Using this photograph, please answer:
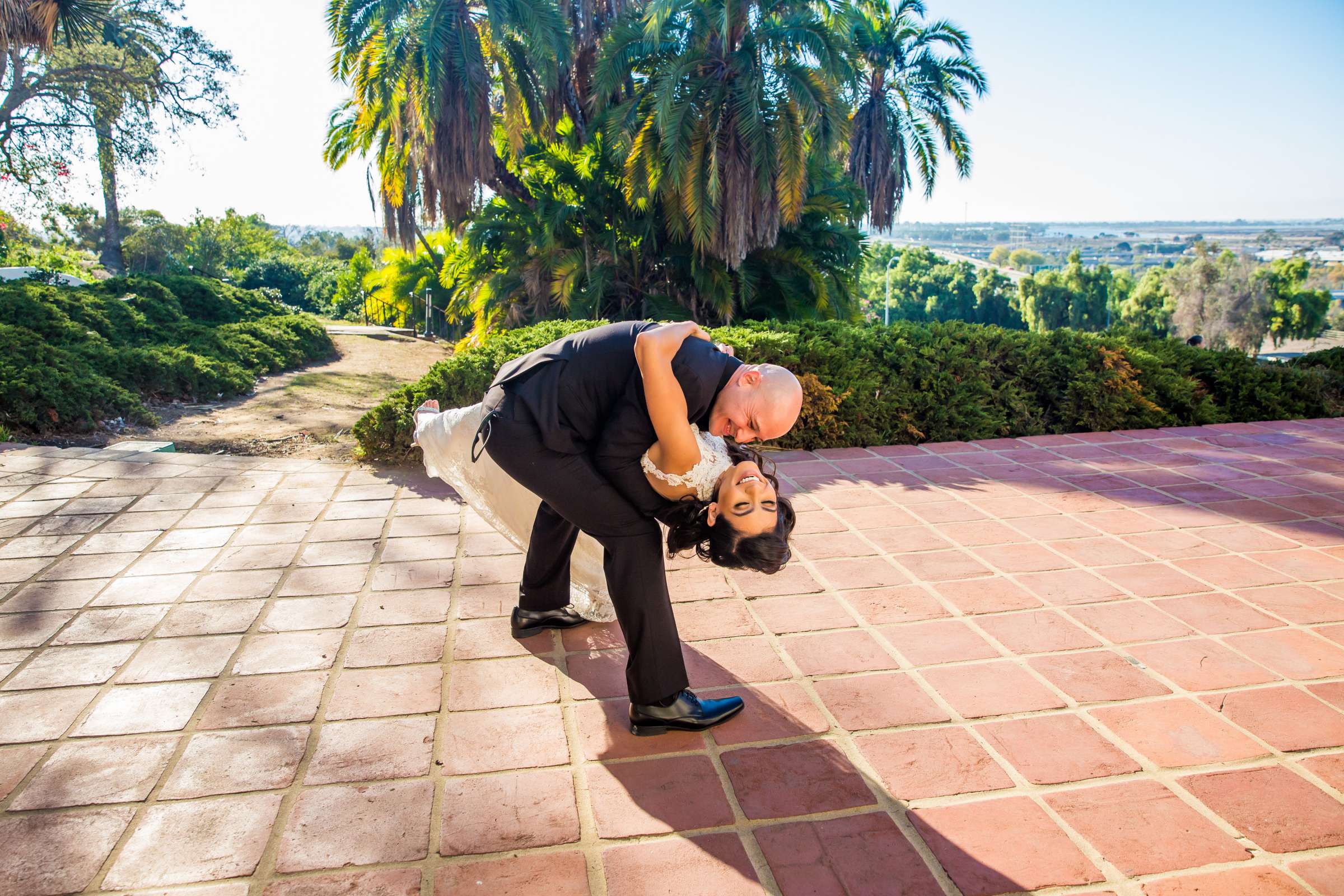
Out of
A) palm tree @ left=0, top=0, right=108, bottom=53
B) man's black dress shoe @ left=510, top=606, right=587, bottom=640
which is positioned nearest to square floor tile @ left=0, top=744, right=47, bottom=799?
man's black dress shoe @ left=510, top=606, right=587, bottom=640

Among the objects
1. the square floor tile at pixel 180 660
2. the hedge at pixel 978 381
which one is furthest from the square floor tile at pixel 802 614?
the hedge at pixel 978 381

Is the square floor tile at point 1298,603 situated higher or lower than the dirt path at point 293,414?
lower

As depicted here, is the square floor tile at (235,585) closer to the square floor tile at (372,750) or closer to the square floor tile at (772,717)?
the square floor tile at (372,750)

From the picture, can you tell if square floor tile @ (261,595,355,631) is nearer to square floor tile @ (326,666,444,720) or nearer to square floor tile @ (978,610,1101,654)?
square floor tile @ (326,666,444,720)

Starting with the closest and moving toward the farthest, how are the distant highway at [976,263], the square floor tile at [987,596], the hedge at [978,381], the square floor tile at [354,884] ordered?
the square floor tile at [354,884]
the square floor tile at [987,596]
the hedge at [978,381]
the distant highway at [976,263]

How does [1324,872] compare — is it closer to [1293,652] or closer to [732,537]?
[1293,652]

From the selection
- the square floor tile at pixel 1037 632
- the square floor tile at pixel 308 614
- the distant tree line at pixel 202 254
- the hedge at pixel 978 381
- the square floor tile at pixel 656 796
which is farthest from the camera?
the distant tree line at pixel 202 254

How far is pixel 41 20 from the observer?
11656 millimetres

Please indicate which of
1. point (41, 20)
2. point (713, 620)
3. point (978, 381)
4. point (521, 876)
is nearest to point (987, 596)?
point (713, 620)

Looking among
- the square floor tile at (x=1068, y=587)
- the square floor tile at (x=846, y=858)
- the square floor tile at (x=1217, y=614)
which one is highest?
the square floor tile at (x=1068, y=587)

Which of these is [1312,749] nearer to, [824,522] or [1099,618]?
[1099,618]

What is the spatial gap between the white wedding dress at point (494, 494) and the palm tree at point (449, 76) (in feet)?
34.2

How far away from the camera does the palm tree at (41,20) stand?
36.6 ft

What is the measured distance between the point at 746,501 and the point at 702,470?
16 cm
